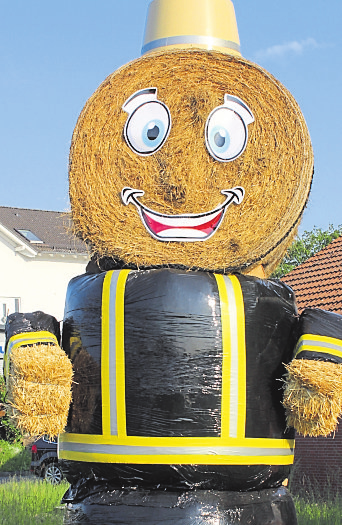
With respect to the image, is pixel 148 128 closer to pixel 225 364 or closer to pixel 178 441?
pixel 225 364

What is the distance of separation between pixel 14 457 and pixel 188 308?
15.5 m

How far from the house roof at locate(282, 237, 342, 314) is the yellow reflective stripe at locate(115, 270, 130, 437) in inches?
271

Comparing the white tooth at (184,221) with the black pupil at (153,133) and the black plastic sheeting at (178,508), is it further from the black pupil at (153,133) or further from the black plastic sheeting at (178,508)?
the black plastic sheeting at (178,508)

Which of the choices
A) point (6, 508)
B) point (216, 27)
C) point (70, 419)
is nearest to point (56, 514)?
point (6, 508)

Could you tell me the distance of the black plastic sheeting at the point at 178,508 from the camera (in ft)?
12.1

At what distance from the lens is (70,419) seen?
13.1 feet

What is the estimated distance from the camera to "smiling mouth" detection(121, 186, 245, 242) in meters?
4.13

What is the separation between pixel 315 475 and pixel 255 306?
286 inches

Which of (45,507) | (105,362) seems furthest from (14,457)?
(105,362)

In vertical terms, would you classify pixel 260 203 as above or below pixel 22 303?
below

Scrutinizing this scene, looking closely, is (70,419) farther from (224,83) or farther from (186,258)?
(224,83)

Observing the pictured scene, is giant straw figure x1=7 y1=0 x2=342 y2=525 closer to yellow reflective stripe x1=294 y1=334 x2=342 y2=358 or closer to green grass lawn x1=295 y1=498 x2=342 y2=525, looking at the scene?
yellow reflective stripe x1=294 y1=334 x2=342 y2=358

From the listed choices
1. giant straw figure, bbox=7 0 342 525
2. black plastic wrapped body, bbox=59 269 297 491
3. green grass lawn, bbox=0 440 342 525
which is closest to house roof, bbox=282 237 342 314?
green grass lawn, bbox=0 440 342 525

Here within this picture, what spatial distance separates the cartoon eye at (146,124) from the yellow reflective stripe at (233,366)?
928 mm
